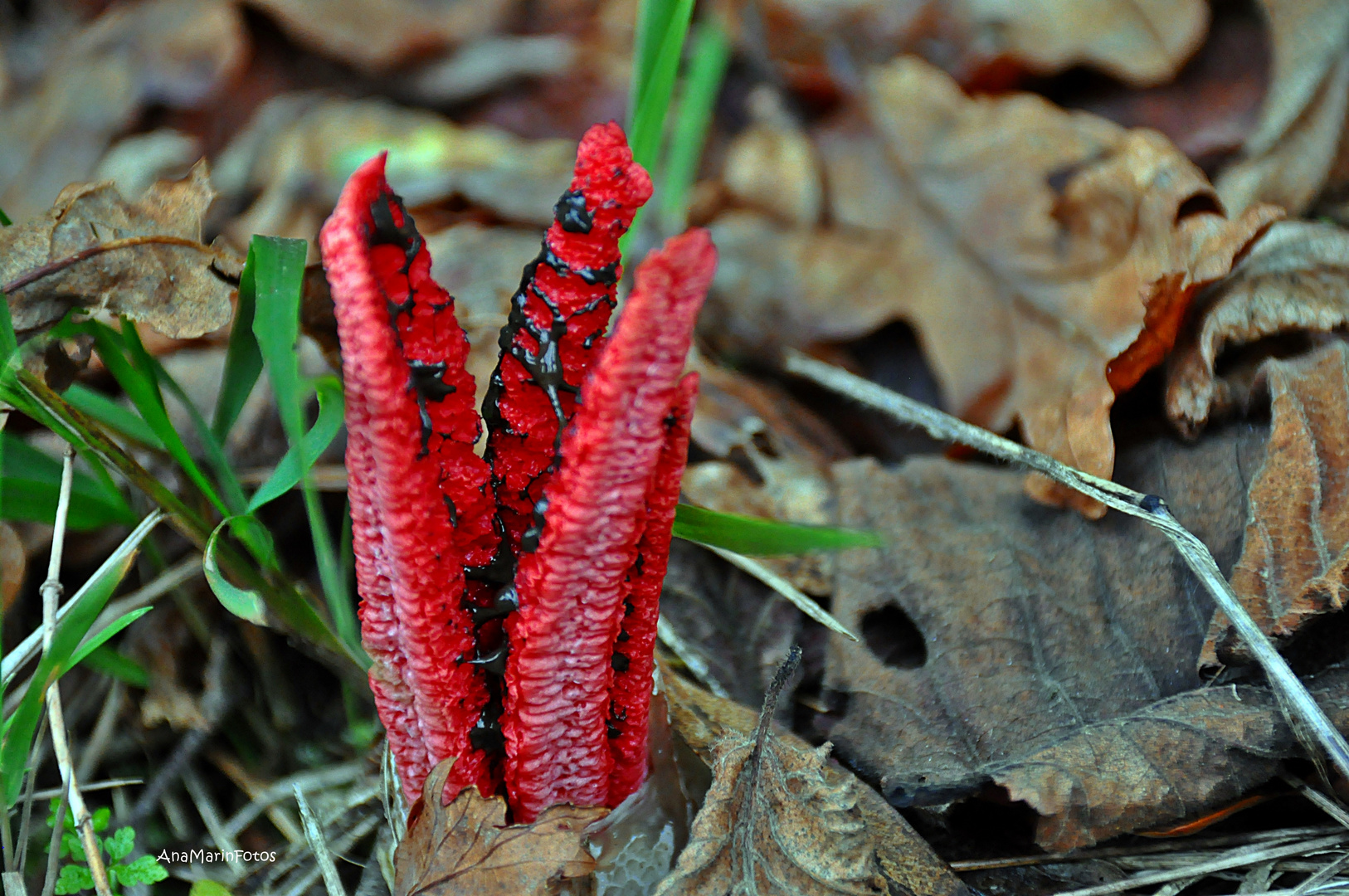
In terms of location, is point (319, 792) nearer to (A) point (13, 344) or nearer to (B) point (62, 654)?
(B) point (62, 654)

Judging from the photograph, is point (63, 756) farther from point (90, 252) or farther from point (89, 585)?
point (90, 252)

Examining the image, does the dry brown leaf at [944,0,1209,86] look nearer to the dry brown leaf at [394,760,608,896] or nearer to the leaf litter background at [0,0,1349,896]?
the leaf litter background at [0,0,1349,896]

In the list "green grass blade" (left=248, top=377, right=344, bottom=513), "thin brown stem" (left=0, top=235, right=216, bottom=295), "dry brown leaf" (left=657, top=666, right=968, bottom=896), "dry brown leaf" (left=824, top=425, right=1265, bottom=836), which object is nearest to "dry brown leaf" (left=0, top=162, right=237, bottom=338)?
"thin brown stem" (left=0, top=235, right=216, bottom=295)

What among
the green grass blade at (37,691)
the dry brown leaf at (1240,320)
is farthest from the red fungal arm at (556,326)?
Answer: the dry brown leaf at (1240,320)

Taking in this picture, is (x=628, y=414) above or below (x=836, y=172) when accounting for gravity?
above

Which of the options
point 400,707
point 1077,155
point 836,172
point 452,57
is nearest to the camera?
point 400,707

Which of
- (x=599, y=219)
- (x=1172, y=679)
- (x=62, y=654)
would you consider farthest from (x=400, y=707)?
(x=1172, y=679)
